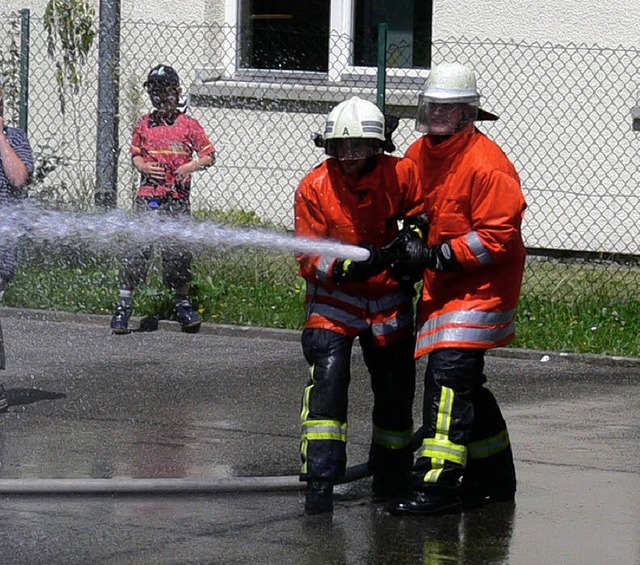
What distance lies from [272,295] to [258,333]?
3.13 feet

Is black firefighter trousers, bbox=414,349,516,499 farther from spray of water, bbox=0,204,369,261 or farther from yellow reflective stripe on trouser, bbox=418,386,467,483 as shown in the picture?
spray of water, bbox=0,204,369,261

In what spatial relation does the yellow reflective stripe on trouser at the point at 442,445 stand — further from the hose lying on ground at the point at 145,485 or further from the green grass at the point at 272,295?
the green grass at the point at 272,295

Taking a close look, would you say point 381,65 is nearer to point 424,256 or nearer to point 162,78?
point 162,78

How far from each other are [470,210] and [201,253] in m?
5.88

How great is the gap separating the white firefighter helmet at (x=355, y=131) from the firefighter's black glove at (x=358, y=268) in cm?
37

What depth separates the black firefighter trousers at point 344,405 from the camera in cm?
598

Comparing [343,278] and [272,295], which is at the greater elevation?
[343,278]

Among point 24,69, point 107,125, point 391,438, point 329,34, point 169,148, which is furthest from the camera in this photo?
point 329,34

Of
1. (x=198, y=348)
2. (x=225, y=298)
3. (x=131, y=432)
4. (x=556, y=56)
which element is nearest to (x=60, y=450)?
(x=131, y=432)

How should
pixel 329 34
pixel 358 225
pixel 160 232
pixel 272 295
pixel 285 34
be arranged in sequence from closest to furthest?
1. pixel 358 225
2. pixel 160 232
3. pixel 272 295
4. pixel 329 34
5. pixel 285 34

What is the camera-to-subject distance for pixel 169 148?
1041cm

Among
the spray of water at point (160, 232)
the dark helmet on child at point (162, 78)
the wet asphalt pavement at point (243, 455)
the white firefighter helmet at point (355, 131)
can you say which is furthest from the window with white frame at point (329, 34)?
the white firefighter helmet at point (355, 131)

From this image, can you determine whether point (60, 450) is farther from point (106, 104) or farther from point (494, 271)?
point (106, 104)

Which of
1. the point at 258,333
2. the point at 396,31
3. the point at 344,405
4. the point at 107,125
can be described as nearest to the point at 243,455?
the point at 344,405
